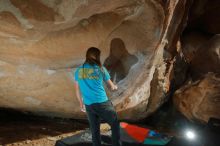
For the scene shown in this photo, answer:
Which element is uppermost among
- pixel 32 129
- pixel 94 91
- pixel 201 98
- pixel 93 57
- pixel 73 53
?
pixel 73 53

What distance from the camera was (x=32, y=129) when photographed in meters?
5.42

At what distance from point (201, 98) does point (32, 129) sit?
2.66m

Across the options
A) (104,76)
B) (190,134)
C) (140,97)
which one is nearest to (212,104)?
(190,134)

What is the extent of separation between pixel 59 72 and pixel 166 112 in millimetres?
2191

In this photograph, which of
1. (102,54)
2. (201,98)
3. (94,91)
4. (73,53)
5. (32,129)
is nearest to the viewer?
(94,91)

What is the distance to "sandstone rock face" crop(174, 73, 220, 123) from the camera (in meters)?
5.12

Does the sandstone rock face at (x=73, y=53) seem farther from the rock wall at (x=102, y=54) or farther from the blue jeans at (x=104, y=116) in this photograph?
→ the blue jeans at (x=104, y=116)

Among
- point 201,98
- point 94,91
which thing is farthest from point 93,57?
point 201,98

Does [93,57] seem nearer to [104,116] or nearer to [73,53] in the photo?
[104,116]

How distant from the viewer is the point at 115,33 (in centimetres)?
503

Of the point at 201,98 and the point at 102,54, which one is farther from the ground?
the point at 102,54

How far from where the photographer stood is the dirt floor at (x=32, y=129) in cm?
496

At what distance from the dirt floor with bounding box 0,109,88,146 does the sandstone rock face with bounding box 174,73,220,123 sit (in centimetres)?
167

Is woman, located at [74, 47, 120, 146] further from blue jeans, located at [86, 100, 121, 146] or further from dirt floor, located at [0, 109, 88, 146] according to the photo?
dirt floor, located at [0, 109, 88, 146]
